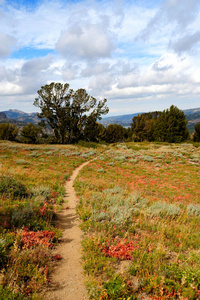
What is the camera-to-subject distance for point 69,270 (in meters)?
4.84

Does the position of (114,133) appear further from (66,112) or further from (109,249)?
(109,249)

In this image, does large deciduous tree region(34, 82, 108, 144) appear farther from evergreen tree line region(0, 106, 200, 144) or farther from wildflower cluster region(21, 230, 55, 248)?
wildflower cluster region(21, 230, 55, 248)

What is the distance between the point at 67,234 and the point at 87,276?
2.56 meters

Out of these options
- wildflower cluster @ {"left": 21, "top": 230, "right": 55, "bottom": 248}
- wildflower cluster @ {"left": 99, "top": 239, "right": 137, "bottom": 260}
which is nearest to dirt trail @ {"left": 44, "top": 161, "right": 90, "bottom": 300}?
wildflower cluster @ {"left": 21, "top": 230, "right": 55, "bottom": 248}

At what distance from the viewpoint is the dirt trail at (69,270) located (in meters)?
4.02

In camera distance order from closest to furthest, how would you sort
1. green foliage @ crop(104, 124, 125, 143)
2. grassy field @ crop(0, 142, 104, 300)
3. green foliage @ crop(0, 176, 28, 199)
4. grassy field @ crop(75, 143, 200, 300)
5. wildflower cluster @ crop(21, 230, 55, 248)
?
grassy field @ crop(0, 142, 104, 300), grassy field @ crop(75, 143, 200, 300), wildflower cluster @ crop(21, 230, 55, 248), green foliage @ crop(0, 176, 28, 199), green foliage @ crop(104, 124, 125, 143)

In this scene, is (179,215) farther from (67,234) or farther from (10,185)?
(10,185)

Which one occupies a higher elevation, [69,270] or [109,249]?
[109,249]

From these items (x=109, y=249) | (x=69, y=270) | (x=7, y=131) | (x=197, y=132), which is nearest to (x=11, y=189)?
(x=69, y=270)

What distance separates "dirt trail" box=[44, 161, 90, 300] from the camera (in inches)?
158

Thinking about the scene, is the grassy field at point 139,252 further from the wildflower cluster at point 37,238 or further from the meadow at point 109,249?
the wildflower cluster at point 37,238

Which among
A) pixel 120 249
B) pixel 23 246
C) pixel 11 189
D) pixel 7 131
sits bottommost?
pixel 120 249

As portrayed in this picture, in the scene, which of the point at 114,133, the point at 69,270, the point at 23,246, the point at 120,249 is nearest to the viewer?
the point at 69,270

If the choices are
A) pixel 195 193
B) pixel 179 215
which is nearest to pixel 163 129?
pixel 195 193
